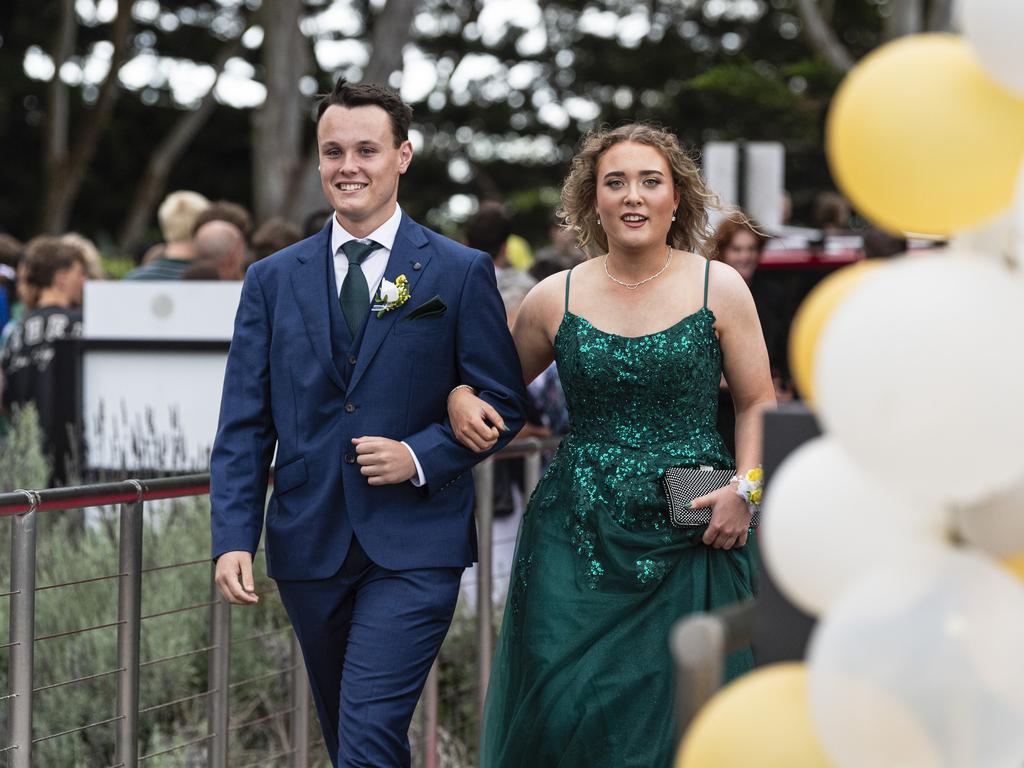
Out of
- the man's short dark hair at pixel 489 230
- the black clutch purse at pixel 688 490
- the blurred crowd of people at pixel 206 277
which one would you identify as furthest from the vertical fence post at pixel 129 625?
the man's short dark hair at pixel 489 230

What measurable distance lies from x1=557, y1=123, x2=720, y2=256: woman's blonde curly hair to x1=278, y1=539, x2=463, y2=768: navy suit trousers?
4.15 ft

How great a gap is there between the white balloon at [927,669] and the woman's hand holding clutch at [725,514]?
2.40 meters

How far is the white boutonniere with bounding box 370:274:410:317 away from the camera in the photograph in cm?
430

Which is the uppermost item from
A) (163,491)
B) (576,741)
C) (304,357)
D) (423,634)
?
(304,357)

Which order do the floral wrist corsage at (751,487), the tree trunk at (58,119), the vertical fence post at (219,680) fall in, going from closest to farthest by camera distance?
the floral wrist corsage at (751,487) → the vertical fence post at (219,680) → the tree trunk at (58,119)

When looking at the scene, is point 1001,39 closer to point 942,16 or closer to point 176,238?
point 176,238

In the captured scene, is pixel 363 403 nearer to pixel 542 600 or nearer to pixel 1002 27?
pixel 542 600

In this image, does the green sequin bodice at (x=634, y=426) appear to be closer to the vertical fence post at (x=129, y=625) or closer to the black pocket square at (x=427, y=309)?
the black pocket square at (x=427, y=309)

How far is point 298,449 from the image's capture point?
4.32 meters

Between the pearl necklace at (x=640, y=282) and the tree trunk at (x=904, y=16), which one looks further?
the tree trunk at (x=904, y=16)

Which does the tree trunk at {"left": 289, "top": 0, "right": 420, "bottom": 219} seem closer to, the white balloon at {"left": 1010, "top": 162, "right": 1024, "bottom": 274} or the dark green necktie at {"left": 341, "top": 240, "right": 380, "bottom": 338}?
the dark green necktie at {"left": 341, "top": 240, "right": 380, "bottom": 338}

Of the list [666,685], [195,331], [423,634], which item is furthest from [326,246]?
[195,331]

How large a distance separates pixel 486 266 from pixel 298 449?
2.25ft

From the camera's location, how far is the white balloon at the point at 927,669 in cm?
203
